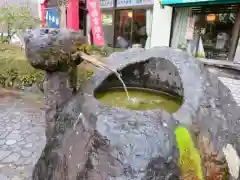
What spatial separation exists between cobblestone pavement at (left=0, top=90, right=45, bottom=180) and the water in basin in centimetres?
Answer: 184

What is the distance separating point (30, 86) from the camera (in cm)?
684

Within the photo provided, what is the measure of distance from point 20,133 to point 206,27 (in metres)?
6.17

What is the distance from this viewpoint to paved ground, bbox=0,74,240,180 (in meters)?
3.24

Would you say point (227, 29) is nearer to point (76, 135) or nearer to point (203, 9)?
point (203, 9)

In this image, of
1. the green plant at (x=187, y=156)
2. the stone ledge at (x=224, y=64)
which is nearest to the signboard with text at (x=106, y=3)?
the stone ledge at (x=224, y=64)

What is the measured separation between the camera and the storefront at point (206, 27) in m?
6.66

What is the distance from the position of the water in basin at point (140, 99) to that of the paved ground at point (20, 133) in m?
1.86

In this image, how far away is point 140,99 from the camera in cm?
200

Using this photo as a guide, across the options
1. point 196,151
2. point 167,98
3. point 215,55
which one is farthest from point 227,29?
point 196,151

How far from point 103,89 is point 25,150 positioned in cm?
237

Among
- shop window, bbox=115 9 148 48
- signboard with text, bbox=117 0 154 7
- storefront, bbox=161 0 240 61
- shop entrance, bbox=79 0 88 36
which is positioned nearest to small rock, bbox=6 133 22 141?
storefront, bbox=161 0 240 61

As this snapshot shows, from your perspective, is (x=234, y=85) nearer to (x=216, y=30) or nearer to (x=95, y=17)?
(x=216, y=30)

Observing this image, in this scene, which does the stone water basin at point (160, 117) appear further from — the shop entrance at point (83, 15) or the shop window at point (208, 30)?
the shop entrance at point (83, 15)

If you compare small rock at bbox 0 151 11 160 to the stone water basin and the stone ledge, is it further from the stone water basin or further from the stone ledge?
the stone ledge
